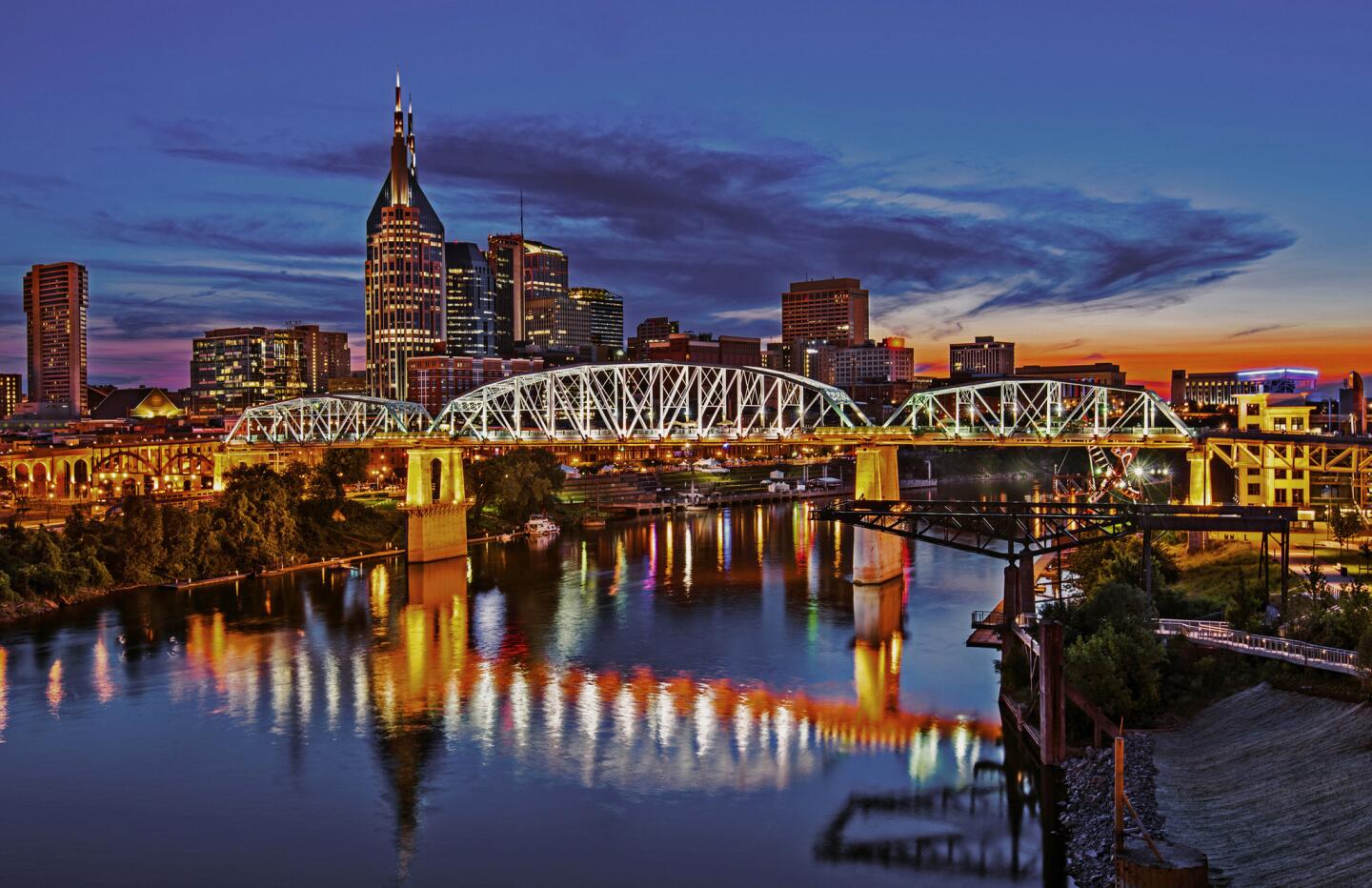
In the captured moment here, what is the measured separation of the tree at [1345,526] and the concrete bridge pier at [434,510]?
53.4 m

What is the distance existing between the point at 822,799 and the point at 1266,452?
49.6m

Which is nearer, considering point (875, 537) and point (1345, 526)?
point (1345, 526)

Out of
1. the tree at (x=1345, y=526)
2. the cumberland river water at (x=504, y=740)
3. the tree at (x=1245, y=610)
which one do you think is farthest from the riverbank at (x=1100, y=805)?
the tree at (x=1345, y=526)

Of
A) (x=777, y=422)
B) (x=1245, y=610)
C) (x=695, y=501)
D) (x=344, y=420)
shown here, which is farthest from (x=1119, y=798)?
(x=695, y=501)

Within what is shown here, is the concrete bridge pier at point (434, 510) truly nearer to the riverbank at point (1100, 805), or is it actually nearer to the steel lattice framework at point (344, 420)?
the steel lattice framework at point (344, 420)

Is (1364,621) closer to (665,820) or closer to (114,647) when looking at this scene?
(665,820)

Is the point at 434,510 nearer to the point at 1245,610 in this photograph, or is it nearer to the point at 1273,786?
the point at 1245,610

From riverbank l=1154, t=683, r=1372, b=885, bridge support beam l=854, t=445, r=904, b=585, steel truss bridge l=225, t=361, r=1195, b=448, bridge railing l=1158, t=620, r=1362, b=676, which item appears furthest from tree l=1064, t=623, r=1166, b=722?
steel truss bridge l=225, t=361, r=1195, b=448

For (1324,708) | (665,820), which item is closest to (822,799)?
(665,820)

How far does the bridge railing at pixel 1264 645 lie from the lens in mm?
29875

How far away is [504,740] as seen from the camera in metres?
37.0

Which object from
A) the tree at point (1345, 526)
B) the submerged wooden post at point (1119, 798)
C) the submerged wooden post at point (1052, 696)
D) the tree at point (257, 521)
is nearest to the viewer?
the submerged wooden post at point (1119, 798)

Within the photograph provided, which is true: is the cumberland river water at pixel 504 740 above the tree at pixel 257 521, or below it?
below

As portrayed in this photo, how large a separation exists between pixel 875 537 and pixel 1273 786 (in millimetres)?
37436
